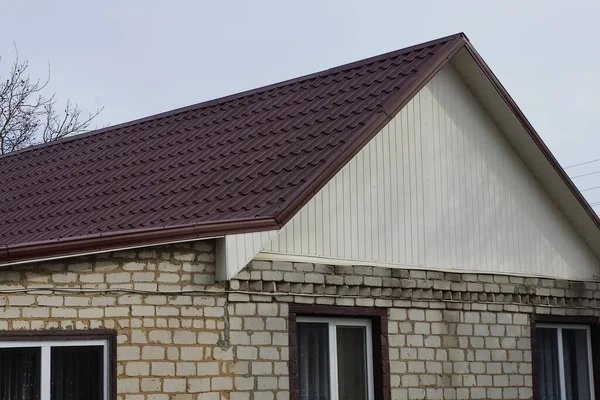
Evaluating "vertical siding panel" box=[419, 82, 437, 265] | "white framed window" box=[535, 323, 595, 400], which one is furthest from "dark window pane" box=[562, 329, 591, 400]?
"vertical siding panel" box=[419, 82, 437, 265]

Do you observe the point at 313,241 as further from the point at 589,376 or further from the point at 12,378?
the point at 589,376

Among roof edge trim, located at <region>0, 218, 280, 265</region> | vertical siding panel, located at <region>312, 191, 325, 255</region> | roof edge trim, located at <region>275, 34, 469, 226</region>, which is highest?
roof edge trim, located at <region>275, 34, 469, 226</region>

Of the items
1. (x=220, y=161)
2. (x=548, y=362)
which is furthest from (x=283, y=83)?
(x=548, y=362)

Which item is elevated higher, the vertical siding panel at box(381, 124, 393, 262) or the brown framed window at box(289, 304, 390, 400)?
the vertical siding panel at box(381, 124, 393, 262)

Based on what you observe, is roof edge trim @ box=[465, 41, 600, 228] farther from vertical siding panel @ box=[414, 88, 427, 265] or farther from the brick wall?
the brick wall

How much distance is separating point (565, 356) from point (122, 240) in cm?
666

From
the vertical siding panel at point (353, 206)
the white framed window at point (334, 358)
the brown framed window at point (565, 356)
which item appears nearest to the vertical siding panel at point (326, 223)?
the vertical siding panel at point (353, 206)

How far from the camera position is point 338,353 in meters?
11.2

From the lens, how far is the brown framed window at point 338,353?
10859 mm

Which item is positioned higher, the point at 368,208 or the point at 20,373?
the point at 368,208

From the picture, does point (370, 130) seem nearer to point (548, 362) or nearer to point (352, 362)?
point (352, 362)

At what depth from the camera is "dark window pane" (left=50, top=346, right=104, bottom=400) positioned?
9133 mm

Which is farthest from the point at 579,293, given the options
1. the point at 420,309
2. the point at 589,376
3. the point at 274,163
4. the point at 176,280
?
the point at 176,280

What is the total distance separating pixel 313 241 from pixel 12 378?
3229 millimetres
